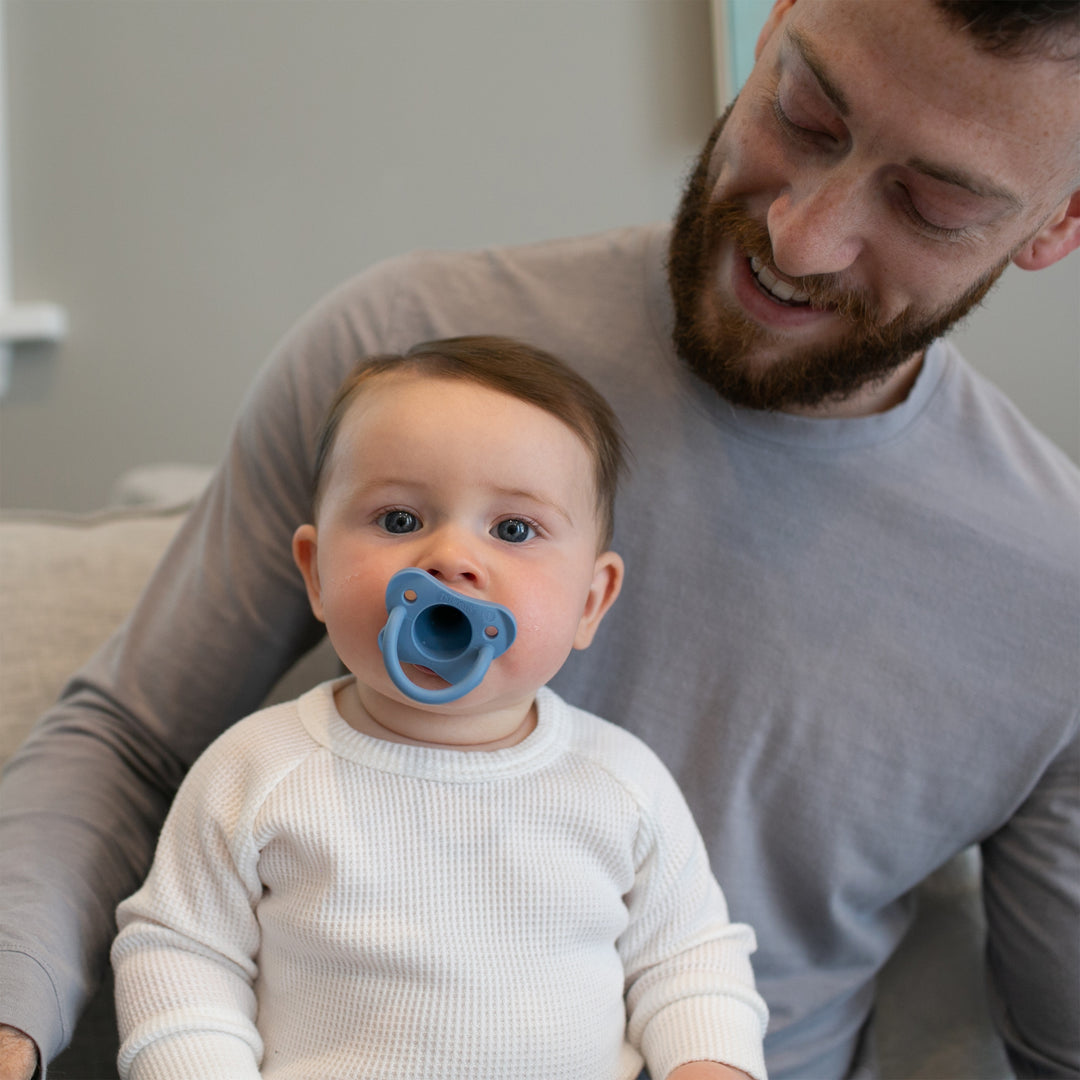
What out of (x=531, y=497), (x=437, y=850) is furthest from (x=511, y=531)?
(x=437, y=850)

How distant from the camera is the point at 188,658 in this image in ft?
3.50

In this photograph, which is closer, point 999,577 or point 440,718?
point 440,718

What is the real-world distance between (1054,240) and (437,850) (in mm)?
808

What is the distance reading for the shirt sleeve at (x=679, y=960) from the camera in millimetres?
851

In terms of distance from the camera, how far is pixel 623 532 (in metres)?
1.07

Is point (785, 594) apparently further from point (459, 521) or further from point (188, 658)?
point (188, 658)

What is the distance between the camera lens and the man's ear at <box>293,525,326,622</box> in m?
0.90

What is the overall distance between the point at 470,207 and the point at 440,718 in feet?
3.76

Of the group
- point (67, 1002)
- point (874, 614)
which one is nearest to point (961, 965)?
point (874, 614)

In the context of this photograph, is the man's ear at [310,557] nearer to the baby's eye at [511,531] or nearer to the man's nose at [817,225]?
the baby's eye at [511,531]

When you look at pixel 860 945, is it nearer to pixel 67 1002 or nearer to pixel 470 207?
pixel 67 1002

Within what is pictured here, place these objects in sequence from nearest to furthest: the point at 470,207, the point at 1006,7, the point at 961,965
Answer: the point at 1006,7 < the point at 961,965 < the point at 470,207

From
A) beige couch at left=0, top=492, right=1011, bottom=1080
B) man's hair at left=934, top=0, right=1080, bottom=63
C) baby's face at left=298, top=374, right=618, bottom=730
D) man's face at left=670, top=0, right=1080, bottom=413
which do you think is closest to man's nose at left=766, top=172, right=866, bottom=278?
man's face at left=670, top=0, right=1080, bottom=413

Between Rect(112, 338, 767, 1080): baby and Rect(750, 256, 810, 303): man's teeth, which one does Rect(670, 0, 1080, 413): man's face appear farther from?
Rect(112, 338, 767, 1080): baby
